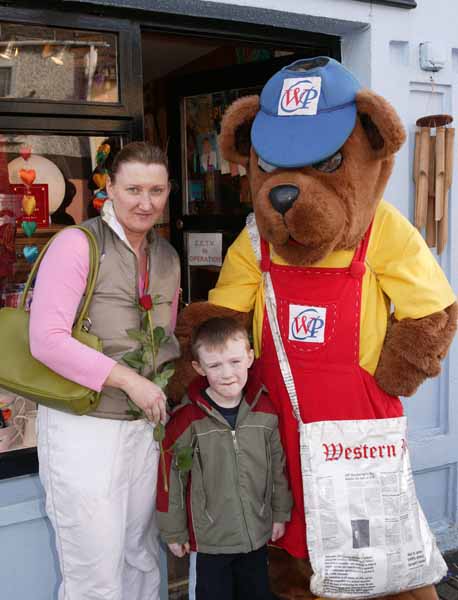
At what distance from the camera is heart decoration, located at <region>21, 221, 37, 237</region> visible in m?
3.11

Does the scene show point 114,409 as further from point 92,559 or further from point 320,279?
point 320,279

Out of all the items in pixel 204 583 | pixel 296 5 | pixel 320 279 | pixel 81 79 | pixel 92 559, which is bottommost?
pixel 204 583

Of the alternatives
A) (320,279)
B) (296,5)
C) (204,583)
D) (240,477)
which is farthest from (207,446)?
(296,5)

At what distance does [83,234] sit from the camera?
2197 mm

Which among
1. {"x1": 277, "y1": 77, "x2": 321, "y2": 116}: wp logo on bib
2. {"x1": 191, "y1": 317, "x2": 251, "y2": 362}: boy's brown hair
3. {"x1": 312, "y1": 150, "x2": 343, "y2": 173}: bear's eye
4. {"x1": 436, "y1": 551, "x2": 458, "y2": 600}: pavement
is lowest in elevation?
{"x1": 436, "y1": 551, "x2": 458, "y2": 600}: pavement

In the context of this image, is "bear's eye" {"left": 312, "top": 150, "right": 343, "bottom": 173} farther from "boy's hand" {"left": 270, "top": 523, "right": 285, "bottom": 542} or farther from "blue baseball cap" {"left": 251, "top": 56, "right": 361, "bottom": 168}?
"boy's hand" {"left": 270, "top": 523, "right": 285, "bottom": 542}

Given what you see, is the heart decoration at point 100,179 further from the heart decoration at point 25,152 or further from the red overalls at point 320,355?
the red overalls at point 320,355

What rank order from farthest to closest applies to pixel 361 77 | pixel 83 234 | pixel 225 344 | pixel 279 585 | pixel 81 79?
pixel 361 77, pixel 81 79, pixel 279 585, pixel 225 344, pixel 83 234

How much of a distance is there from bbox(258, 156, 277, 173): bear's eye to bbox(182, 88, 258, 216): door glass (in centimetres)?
201

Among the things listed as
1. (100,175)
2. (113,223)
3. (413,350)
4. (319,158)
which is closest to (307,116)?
(319,158)

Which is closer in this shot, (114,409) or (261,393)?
(114,409)

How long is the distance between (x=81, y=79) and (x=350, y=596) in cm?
242

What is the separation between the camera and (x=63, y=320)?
209 centimetres

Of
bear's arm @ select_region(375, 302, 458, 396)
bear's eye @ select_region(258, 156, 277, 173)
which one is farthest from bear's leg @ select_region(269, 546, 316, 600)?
bear's eye @ select_region(258, 156, 277, 173)
